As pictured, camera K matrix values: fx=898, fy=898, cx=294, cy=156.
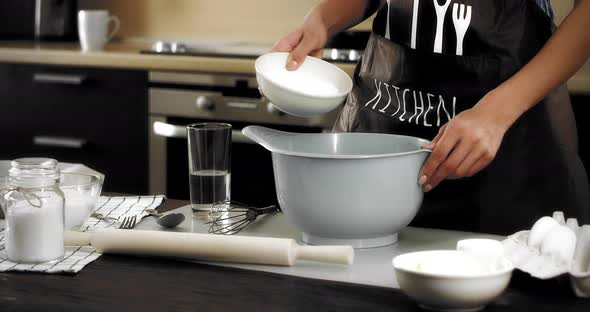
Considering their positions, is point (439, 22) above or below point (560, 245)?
above

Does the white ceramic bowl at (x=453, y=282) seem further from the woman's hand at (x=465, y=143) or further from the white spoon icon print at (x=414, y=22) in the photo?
the white spoon icon print at (x=414, y=22)

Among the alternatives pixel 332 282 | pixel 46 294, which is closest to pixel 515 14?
pixel 332 282

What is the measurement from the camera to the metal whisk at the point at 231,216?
1.25 meters

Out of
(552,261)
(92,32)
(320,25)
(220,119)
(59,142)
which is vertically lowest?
(59,142)

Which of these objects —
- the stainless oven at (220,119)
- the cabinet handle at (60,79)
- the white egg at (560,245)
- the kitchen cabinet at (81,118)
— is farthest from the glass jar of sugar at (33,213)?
the cabinet handle at (60,79)

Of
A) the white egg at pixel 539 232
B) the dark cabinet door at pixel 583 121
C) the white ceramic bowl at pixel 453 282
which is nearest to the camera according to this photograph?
the white ceramic bowl at pixel 453 282

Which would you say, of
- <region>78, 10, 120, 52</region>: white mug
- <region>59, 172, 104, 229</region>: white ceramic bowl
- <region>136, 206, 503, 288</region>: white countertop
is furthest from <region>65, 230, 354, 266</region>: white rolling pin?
<region>78, 10, 120, 52</region>: white mug

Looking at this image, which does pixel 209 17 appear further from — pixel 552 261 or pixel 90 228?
pixel 552 261

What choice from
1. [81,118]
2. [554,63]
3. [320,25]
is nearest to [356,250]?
[554,63]

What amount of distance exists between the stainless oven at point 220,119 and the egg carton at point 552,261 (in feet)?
4.68

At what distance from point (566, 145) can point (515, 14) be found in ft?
0.82

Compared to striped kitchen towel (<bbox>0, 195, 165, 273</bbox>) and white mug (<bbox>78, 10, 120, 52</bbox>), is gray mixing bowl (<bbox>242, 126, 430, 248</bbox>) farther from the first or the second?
white mug (<bbox>78, 10, 120, 52</bbox>)

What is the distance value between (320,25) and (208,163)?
38 centimetres

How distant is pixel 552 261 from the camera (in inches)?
38.7
